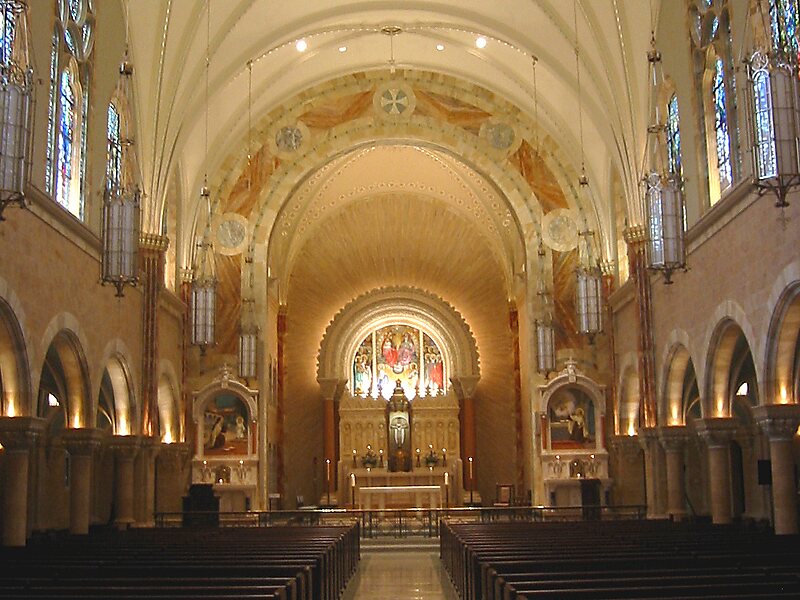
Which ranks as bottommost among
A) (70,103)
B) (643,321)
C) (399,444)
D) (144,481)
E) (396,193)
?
(144,481)

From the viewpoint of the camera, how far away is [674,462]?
25.3 metres

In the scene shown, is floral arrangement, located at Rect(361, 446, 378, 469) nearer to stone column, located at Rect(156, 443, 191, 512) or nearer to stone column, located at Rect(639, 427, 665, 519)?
stone column, located at Rect(156, 443, 191, 512)

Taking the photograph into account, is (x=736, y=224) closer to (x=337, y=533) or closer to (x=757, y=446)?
(x=757, y=446)

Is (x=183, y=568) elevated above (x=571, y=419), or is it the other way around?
(x=571, y=419)

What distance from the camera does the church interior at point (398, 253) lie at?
18938 mm

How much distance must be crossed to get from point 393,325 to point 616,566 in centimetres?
3662

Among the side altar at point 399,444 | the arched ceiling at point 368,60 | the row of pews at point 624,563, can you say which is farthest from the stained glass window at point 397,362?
the row of pews at point 624,563

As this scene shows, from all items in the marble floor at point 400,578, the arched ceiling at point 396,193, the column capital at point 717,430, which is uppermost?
the arched ceiling at point 396,193

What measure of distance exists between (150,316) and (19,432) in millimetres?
8689

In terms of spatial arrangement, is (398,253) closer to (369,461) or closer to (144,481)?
(369,461)

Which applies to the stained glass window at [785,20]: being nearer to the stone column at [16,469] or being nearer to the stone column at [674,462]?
the stone column at [674,462]

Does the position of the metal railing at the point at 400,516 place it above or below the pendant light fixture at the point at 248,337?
below

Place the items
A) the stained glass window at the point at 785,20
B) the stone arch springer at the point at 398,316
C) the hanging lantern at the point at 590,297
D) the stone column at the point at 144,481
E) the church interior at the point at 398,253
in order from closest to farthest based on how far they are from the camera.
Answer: the stained glass window at the point at 785,20, the church interior at the point at 398,253, the stone column at the point at 144,481, the hanging lantern at the point at 590,297, the stone arch springer at the point at 398,316

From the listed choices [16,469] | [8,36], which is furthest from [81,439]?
[8,36]
